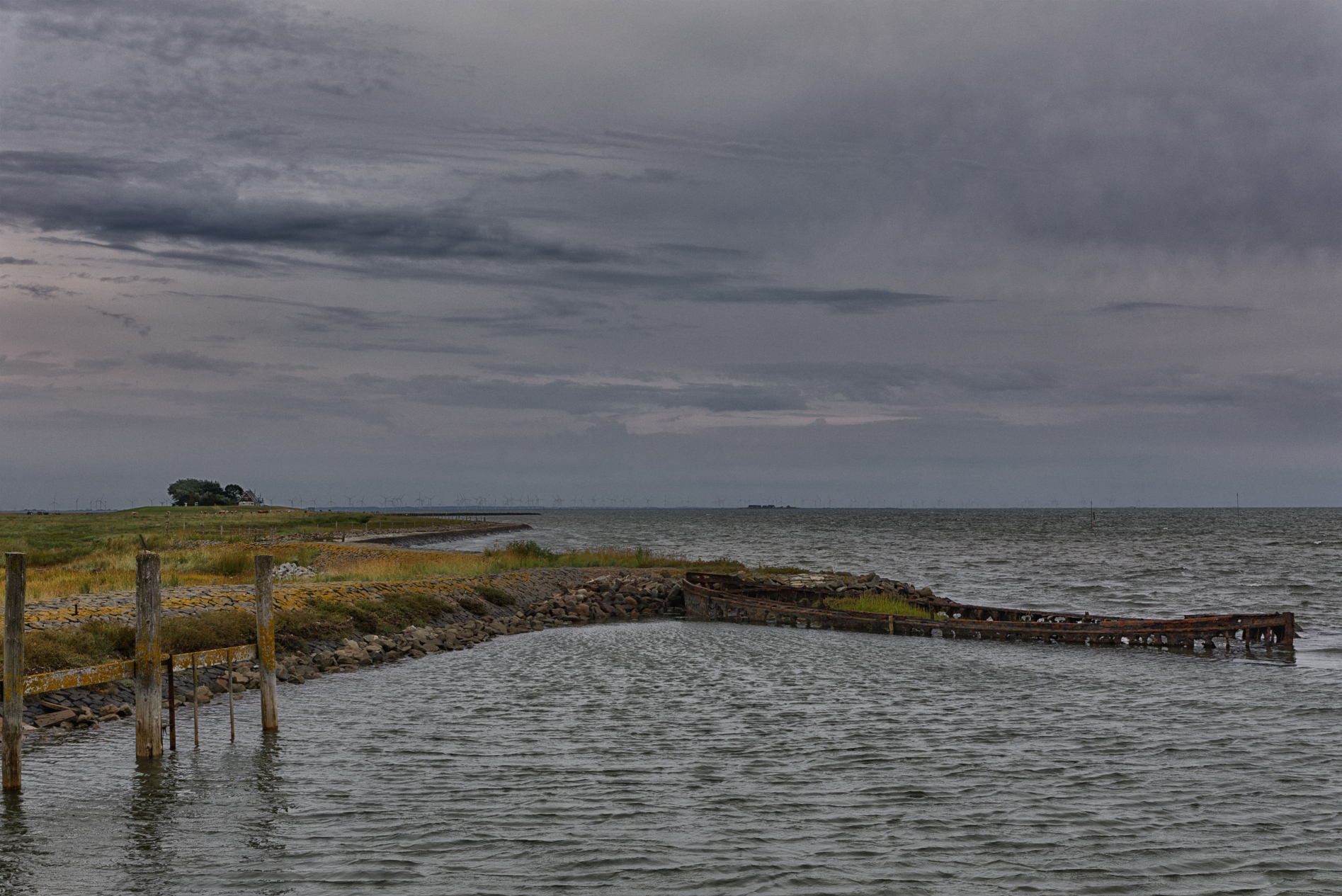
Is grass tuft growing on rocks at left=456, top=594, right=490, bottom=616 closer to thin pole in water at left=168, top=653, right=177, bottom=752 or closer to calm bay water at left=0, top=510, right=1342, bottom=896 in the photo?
calm bay water at left=0, top=510, right=1342, bottom=896

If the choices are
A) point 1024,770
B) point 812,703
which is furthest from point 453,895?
point 812,703

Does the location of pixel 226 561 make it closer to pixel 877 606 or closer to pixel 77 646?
pixel 77 646

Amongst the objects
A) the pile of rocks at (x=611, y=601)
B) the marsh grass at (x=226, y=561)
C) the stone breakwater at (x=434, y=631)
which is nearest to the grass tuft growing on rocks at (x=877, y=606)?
the pile of rocks at (x=611, y=601)

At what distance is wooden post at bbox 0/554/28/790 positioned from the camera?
14758 millimetres

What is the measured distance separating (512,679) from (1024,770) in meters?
15.2

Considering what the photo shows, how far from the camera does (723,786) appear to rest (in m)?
16.1

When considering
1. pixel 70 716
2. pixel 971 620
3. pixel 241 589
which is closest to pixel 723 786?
pixel 70 716

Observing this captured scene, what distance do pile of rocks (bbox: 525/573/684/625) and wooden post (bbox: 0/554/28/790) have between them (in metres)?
29.6

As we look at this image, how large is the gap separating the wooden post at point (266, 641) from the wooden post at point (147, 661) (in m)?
2.28

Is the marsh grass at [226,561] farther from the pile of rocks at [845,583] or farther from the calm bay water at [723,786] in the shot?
the calm bay water at [723,786]

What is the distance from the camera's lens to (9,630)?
583 inches

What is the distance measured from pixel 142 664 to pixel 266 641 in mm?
2793

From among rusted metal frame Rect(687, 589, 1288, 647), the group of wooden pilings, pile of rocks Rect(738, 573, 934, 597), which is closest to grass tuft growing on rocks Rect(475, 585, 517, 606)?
rusted metal frame Rect(687, 589, 1288, 647)

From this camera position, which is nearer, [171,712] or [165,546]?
[171,712]
